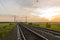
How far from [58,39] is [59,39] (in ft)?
0.65

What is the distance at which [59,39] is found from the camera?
9406mm

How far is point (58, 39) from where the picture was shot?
960 cm
